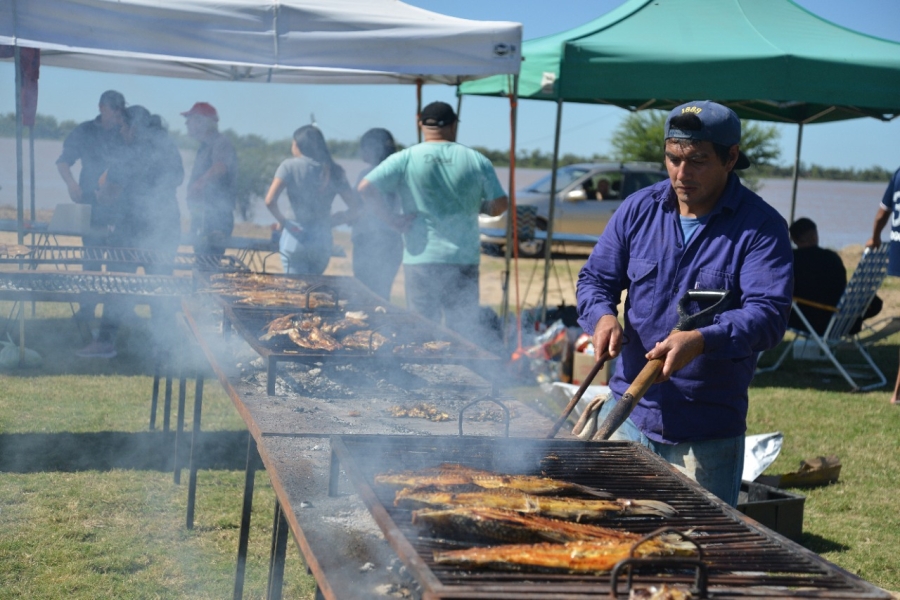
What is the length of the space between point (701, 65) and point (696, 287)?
5812mm

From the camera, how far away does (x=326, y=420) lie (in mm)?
3309

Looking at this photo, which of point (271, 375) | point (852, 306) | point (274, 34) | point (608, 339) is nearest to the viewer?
point (608, 339)

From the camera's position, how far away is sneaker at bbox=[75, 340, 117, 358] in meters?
8.30

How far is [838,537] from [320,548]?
4022mm

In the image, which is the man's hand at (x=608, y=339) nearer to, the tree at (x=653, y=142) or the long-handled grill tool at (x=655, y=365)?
the long-handled grill tool at (x=655, y=365)

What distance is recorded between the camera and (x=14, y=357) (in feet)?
25.6

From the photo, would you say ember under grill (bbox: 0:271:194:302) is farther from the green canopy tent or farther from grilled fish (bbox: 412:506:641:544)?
grilled fish (bbox: 412:506:641:544)

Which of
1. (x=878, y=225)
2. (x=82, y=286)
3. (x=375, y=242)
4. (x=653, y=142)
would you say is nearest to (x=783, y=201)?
(x=653, y=142)

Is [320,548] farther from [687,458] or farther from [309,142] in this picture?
[309,142]

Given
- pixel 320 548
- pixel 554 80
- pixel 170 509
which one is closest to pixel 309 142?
pixel 554 80

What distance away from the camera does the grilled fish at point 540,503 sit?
2037mm

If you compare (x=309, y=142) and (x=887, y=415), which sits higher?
(x=309, y=142)

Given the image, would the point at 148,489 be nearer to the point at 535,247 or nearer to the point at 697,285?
the point at 697,285

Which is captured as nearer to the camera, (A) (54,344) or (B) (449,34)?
(B) (449,34)
